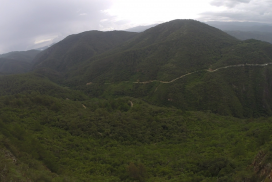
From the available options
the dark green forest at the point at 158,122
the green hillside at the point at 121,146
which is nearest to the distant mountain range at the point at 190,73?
the dark green forest at the point at 158,122

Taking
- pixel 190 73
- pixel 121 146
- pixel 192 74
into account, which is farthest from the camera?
pixel 190 73

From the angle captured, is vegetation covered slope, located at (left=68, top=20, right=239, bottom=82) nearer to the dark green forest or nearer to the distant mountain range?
the distant mountain range

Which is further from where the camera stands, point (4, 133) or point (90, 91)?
point (90, 91)

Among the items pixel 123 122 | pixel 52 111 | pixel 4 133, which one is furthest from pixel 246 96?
pixel 4 133

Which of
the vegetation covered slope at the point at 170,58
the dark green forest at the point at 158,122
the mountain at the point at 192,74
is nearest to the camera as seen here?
the dark green forest at the point at 158,122

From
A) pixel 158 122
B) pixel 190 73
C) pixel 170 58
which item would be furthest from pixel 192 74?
pixel 158 122

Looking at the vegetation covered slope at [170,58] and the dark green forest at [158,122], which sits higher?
the vegetation covered slope at [170,58]

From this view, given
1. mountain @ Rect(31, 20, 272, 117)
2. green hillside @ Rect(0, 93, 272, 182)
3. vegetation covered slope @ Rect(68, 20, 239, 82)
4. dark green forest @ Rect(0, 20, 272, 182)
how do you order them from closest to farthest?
green hillside @ Rect(0, 93, 272, 182) → dark green forest @ Rect(0, 20, 272, 182) → mountain @ Rect(31, 20, 272, 117) → vegetation covered slope @ Rect(68, 20, 239, 82)

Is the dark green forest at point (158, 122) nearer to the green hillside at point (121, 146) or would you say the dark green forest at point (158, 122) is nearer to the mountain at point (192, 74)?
the green hillside at point (121, 146)

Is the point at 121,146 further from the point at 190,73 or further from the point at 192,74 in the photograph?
the point at 190,73

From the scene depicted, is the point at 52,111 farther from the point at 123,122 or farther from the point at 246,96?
the point at 246,96

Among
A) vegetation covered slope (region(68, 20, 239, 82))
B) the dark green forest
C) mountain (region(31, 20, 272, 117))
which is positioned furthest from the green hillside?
vegetation covered slope (region(68, 20, 239, 82))
